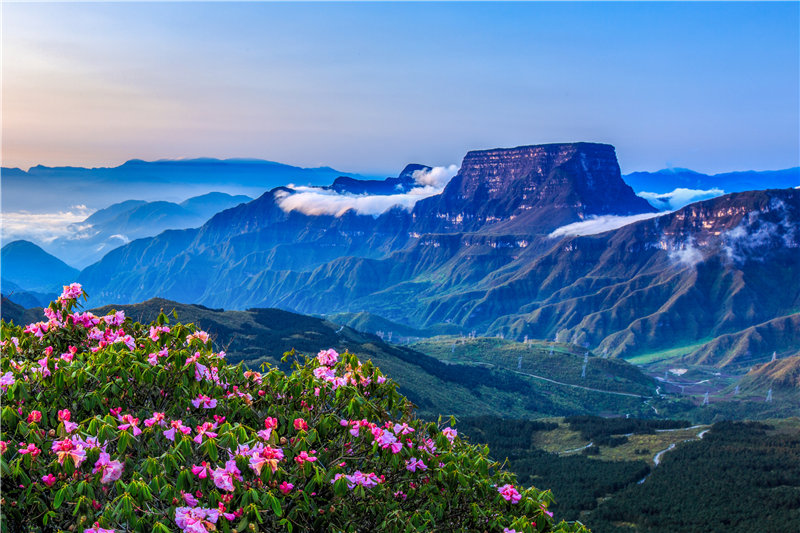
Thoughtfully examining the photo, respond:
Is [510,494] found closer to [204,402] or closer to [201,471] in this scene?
[204,402]

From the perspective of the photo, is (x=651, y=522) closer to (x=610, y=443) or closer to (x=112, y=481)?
(x=610, y=443)

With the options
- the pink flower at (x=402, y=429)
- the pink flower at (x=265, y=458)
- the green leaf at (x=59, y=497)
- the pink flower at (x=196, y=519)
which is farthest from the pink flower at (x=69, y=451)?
the pink flower at (x=402, y=429)

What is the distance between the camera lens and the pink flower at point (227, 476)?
579 inches

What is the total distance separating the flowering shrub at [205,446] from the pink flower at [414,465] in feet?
0.21

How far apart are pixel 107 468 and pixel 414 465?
867 centimetres

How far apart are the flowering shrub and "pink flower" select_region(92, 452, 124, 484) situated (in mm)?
33

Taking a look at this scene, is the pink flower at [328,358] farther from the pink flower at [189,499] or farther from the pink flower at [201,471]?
the pink flower at [189,499]

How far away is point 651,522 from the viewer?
9619 cm

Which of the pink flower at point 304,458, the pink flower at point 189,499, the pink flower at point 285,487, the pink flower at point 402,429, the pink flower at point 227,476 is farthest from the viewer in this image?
the pink flower at point 402,429

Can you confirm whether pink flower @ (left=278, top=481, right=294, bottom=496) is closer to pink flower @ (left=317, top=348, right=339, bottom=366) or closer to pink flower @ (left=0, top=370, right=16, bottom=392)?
pink flower @ (left=317, top=348, right=339, bottom=366)

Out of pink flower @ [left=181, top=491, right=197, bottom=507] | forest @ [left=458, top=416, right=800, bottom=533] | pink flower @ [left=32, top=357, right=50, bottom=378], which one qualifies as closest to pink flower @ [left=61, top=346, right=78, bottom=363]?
pink flower @ [left=32, top=357, right=50, bottom=378]

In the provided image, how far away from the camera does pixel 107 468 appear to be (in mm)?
15547

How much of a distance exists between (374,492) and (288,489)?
3.78 m

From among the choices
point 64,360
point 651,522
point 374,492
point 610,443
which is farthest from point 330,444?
point 610,443
